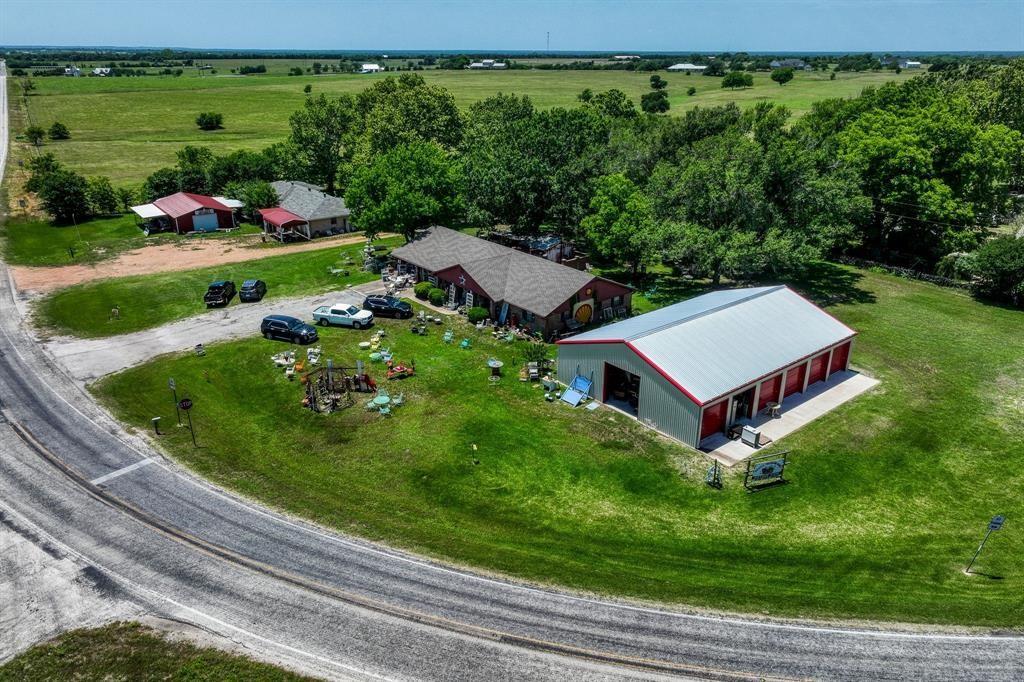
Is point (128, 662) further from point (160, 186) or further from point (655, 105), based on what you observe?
point (655, 105)

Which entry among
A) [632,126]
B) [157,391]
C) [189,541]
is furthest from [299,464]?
[632,126]

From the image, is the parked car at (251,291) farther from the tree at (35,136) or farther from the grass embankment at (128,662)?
the tree at (35,136)

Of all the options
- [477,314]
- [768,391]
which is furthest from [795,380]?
[477,314]

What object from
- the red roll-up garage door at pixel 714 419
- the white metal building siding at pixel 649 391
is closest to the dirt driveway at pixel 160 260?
the white metal building siding at pixel 649 391

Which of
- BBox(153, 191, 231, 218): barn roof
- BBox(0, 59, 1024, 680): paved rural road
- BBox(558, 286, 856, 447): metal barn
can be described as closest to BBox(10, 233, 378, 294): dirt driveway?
BBox(153, 191, 231, 218): barn roof

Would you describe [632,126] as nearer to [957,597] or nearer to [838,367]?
[838,367]

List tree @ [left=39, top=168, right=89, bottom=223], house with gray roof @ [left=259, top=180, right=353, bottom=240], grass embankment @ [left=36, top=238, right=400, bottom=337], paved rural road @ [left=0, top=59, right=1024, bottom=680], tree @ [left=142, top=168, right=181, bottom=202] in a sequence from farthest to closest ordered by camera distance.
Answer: tree @ [left=142, top=168, right=181, bottom=202]
tree @ [left=39, top=168, right=89, bottom=223]
house with gray roof @ [left=259, top=180, right=353, bottom=240]
grass embankment @ [left=36, top=238, right=400, bottom=337]
paved rural road @ [left=0, top=59, right=1024, bottom=680]

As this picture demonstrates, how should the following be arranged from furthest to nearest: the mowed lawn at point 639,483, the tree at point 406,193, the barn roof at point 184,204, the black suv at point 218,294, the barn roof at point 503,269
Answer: the barn roof at point 184,204 < the tree at point 406,193 < the black suv at point 218,294 < the barn roof at point 503,269 < the mowed lawn at point 639,483

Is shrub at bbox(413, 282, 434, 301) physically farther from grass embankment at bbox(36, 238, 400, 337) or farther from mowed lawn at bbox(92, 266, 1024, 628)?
mowed lawn at bbox(92, 266, 1024, 628)
